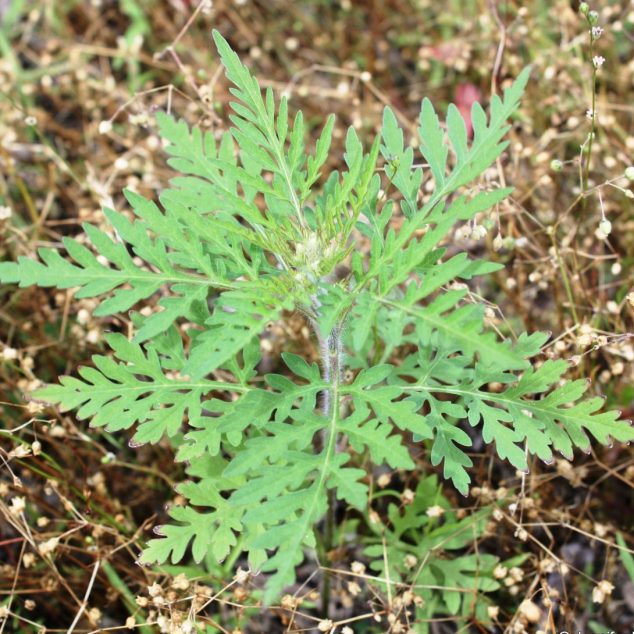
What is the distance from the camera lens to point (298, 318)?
3.16m

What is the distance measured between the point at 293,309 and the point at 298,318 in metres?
1.04

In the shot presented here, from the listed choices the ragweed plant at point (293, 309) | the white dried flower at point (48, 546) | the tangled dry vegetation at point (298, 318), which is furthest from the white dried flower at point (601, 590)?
the white dried flower at point (48, 546)

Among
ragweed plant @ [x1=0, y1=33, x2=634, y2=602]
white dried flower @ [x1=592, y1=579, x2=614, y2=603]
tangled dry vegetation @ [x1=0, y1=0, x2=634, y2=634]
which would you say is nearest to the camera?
ragweed plant @ [x1=0, y1=33, x2=634, y2=602]

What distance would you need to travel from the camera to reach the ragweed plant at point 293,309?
1938mm

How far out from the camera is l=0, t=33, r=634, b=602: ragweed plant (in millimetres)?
1938

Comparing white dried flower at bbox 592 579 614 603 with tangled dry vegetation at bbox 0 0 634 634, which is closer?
white dried flower at bbox 592 579 614 603

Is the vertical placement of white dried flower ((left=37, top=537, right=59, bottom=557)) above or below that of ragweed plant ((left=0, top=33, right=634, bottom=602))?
below

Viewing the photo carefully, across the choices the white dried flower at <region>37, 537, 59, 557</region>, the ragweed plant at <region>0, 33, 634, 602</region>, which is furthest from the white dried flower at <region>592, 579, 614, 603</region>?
the white dried flower at <region>37, 537, 59, 557</region>

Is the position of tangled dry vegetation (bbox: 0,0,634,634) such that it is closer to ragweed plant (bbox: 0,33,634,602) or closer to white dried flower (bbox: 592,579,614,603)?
white dried flower (bbox: 592,579,614,603)

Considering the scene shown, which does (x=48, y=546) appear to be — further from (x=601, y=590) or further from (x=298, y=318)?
(x=601, y=590)

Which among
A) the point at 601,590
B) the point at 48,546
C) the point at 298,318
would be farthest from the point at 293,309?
the point at 601,590

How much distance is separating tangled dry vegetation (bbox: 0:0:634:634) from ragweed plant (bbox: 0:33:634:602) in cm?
41

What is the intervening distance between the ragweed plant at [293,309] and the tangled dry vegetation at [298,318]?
413 mm

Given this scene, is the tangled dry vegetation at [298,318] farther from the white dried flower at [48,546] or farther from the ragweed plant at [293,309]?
the ragweed plant at [293,309]
